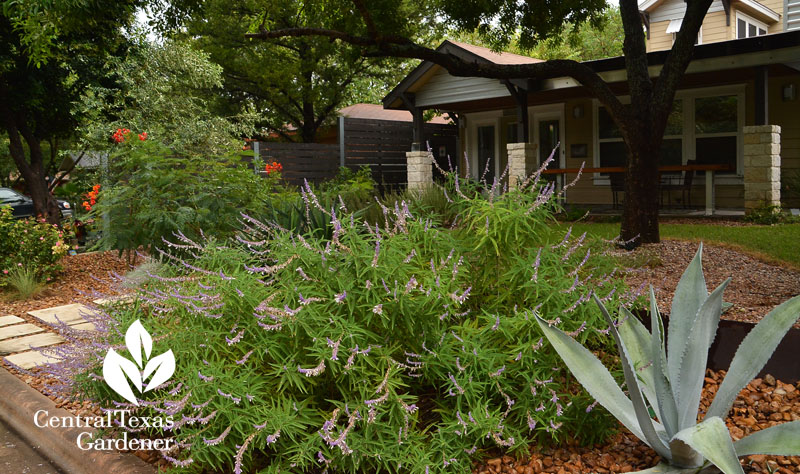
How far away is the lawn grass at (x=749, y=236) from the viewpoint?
21.2 ft

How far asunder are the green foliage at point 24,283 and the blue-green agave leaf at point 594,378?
21.7ft

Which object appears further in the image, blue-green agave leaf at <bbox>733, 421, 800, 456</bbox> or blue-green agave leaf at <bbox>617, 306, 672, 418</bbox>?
blue-green agave leaf at <bbox>617, 306, 672, 418</bbox>

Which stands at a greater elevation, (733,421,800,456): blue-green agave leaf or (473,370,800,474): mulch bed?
(733,421,800,456): blue-green agave leaf

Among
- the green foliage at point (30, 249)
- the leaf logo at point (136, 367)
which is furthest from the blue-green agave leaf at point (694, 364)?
the green foliage at point (30, 249)

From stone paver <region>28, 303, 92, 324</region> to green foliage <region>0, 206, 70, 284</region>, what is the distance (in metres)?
1.12

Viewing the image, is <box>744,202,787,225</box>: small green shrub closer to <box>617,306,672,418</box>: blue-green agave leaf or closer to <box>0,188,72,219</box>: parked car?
<box>617,306,672,418</box>: blue-green agave leaf

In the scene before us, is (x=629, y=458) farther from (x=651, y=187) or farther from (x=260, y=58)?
(x=260, y=58)

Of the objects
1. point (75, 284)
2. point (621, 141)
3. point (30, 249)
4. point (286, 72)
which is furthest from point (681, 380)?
point (286, 72)

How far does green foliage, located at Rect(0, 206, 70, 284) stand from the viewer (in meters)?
7.39

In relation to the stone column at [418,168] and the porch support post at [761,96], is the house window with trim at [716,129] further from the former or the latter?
the stone column at [418,168]

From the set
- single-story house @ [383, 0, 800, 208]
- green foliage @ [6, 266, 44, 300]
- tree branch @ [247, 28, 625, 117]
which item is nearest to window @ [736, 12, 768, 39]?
single-story house @ [383, 0, 800, 208]

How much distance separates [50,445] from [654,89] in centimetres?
664

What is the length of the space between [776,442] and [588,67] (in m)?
6.92

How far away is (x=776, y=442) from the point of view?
2.00m
